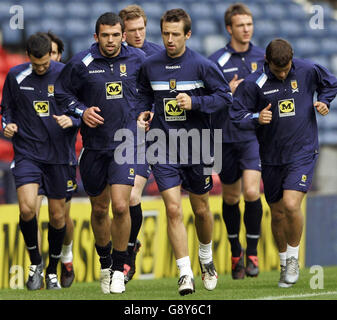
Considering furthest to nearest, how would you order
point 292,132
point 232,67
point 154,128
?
point 232,67, point 292,132, point 154,128

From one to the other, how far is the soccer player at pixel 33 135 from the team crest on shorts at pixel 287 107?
2086 millimetres

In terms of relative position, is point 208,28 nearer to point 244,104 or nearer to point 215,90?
point 244,104

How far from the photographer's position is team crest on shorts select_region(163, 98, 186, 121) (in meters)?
8.02

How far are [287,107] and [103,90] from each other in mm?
1666

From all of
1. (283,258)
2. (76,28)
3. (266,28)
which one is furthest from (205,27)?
(283,258)

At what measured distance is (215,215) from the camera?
12898 millimetres

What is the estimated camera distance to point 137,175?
9281 mm

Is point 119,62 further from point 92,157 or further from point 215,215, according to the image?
point 215,215

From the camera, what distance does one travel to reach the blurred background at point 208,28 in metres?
15.0

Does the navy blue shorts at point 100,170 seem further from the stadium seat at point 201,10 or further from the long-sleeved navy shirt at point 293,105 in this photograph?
the stadium seat at point 201,10

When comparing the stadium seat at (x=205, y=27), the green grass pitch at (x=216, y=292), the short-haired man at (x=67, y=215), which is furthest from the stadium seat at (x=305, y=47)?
the short-haired man at (x=67, y=215)
